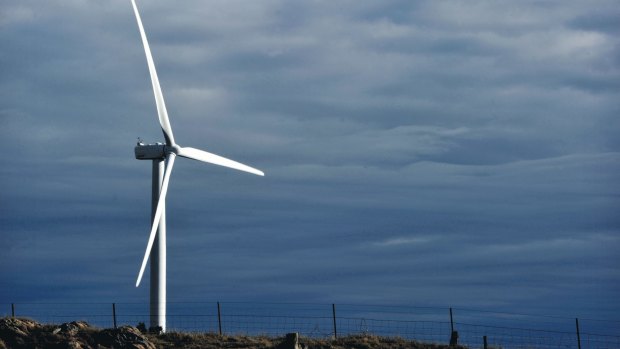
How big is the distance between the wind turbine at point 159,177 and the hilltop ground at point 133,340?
3509 millimetres

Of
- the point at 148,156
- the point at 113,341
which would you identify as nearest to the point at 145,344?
the point at 113,341

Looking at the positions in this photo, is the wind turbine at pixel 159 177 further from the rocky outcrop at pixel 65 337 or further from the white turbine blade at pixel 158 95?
the rocky outcrop at pixel 65 337

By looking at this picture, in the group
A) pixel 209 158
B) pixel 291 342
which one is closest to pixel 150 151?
pixel 209 158

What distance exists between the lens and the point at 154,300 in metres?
74.0

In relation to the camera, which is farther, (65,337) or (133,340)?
(65,337)

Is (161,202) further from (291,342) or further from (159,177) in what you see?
(291,342)

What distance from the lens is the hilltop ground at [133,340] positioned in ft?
217

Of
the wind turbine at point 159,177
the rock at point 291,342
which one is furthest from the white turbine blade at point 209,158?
the rock at point 291,342

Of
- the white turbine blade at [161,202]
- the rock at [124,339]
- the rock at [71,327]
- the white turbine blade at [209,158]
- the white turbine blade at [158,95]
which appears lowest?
the rock at [124,339]

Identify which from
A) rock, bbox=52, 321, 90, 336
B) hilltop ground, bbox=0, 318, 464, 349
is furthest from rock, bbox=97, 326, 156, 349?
rock, bbox=52, 321, 90, 336

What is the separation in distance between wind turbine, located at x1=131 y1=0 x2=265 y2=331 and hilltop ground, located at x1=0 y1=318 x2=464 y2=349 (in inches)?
138

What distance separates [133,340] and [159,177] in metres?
13.1

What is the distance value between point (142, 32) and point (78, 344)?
19.2 m

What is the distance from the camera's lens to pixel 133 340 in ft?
218
